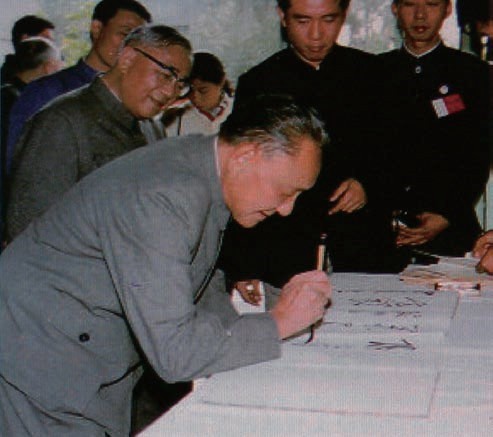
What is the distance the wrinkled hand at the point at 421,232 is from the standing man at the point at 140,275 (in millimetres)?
1462

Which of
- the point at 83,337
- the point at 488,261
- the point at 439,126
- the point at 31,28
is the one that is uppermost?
the point at 31,28

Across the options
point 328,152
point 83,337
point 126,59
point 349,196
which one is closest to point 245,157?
point 83,337

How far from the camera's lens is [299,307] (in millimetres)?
1610

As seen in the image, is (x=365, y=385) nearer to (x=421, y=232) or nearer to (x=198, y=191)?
(x=198, y=191)

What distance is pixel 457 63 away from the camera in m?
3.57

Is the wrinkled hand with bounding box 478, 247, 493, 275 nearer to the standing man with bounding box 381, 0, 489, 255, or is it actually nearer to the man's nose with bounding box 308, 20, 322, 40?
the standing man with bounding box 381, 0, 489, 255

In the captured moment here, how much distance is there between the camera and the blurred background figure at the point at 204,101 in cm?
469

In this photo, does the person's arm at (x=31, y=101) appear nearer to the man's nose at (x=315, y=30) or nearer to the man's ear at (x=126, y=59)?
the man's ear at (x=126, y=59)

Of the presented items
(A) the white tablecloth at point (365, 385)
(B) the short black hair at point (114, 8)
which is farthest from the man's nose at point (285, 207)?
(B) the short black hair at point (114, 8)

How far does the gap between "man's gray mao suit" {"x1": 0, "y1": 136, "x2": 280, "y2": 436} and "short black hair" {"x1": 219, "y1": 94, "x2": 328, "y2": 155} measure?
71mm

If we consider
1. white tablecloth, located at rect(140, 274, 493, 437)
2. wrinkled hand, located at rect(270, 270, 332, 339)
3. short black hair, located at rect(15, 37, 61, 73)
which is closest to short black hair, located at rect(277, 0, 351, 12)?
white tablecloth, located at rect(140, 274, 493, 437)

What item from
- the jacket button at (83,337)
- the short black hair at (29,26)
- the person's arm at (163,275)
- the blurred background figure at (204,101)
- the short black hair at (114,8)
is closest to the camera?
the person's arm at (163,275)

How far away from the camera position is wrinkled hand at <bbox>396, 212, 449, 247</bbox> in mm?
3041

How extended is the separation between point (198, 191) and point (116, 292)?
0.76ft
